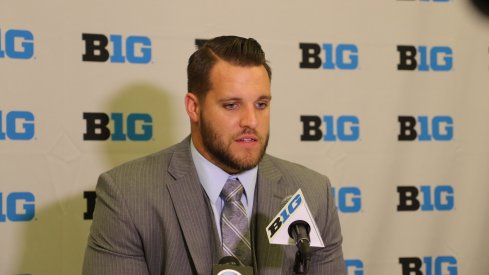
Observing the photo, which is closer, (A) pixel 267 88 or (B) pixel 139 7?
(A) pixel 267 88

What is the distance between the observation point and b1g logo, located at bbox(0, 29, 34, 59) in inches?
98.3

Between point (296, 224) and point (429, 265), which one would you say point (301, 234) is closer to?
point (296, 224)

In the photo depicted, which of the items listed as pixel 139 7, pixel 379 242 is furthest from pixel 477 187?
pixel 139 7

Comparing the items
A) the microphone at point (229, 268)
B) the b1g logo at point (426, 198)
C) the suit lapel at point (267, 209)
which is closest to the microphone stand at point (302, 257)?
the microphone at point (229, 268)

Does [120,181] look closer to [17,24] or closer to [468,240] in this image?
[17,24]

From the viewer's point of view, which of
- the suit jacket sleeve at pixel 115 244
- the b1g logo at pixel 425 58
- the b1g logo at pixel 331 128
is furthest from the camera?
the b1g logo at pixel 425 58

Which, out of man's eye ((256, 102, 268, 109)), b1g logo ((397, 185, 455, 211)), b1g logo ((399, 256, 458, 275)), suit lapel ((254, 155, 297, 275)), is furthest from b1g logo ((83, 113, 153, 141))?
b1g logo ((399, 256, 458, 275))

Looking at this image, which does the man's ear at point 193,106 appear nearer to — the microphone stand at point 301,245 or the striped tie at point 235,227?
the striped tie at point 235,227

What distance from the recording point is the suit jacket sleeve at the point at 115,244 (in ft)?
5.92

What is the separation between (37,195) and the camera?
8.30ft

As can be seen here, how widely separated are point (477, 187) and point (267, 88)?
1538mm

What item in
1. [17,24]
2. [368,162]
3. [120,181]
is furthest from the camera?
[368,162]

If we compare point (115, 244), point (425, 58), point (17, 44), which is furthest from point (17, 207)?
point (425, 58)

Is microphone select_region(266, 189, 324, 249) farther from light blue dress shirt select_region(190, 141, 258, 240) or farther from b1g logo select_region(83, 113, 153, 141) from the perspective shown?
b1g logo select_region(83, 113, 153, 141)
